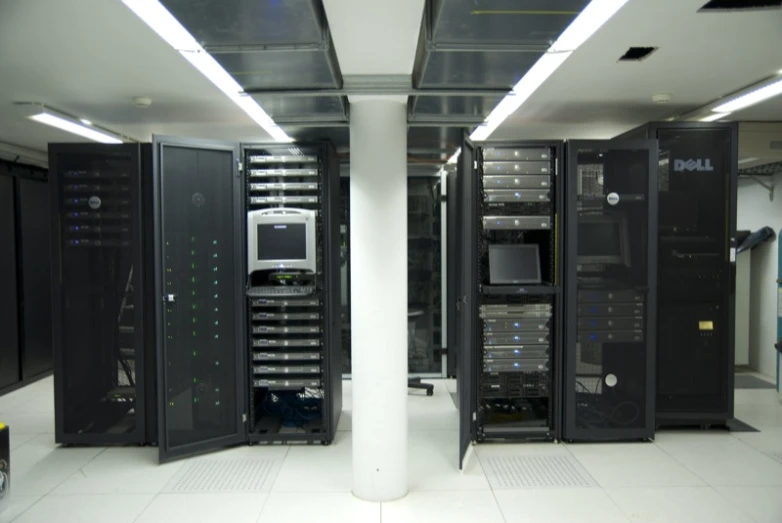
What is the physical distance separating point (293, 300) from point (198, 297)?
2.26 feet

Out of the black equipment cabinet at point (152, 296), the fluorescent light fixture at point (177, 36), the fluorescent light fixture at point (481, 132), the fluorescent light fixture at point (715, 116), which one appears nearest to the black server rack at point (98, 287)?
the black equipment cabinet at point (152, 296)

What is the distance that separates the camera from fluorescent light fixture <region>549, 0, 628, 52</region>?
2017mm

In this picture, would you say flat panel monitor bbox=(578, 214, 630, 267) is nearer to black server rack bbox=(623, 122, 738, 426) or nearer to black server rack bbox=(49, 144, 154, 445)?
black server rack bbox=(623, 122, 738, 426)

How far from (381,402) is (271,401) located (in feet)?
5.66

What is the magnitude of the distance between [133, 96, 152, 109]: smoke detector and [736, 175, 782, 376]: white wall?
6.74 m

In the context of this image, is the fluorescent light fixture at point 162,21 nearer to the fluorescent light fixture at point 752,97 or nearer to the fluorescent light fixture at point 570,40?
the fluorescent light fixture at point 570,40

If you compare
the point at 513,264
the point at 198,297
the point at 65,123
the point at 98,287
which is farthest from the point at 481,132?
the point at 65,123

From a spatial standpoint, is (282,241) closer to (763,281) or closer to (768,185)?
(763,281)

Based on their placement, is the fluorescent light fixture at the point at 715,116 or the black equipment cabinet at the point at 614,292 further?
the fluorescent light fixture at the point at 715,116

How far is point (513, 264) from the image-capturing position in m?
4.07

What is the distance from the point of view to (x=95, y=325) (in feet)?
13.2

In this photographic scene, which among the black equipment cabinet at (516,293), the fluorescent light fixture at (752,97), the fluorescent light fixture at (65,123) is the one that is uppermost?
the fluorescent light fixture at (752,97)

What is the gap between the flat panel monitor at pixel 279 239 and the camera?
388 cm

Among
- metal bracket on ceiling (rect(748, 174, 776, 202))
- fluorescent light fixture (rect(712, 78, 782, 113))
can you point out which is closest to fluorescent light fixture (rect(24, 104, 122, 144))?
fluorescent light fixture (rect(712, 78, 782, 113))
